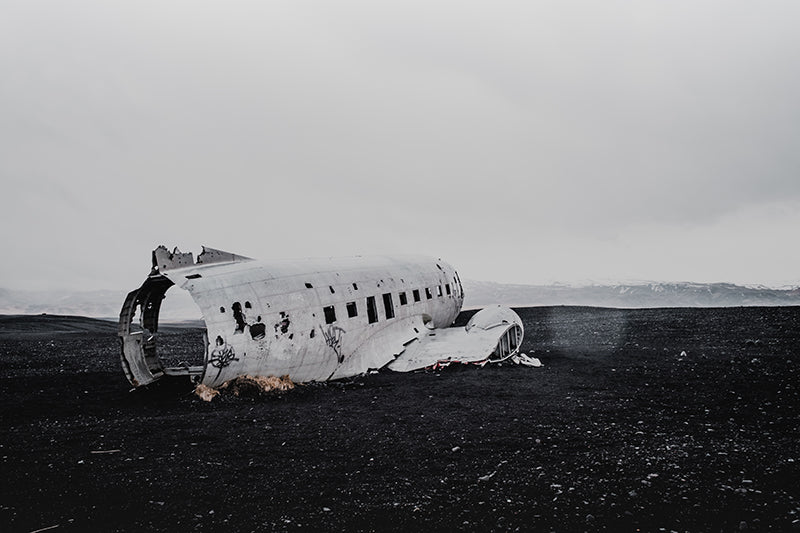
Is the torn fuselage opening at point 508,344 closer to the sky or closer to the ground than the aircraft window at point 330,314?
closer to the ground

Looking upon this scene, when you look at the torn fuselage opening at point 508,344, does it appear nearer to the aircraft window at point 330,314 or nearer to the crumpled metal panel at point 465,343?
the crumpled metal panel at point 465,343

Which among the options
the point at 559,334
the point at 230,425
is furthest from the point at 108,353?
the point at 559,334

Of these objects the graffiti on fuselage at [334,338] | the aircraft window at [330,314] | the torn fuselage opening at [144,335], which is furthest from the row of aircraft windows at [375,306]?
the torn fuselage opening at [144,335]

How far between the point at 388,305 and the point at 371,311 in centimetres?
119

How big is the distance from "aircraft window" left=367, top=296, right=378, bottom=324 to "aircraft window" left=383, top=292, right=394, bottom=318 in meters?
0.72

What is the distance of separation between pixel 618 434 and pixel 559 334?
20401mm

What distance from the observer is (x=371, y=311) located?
18.5 m

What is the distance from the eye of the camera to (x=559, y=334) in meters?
30.1

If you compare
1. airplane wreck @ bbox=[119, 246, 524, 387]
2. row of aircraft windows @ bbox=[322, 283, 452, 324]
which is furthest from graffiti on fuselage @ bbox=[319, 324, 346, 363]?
row of aircraft windows @ bbox=[322, 283, 452, 324]

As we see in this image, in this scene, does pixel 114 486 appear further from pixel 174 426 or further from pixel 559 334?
pixel 559 334

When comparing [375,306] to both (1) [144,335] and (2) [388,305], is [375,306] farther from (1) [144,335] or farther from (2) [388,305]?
(1) [144,335]

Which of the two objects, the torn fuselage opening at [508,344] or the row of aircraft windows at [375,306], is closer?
the row of aircraft windows at [375,306]

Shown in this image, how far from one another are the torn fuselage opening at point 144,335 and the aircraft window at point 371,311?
575 centimetres

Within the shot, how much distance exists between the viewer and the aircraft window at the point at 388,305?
63.5 ft
